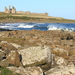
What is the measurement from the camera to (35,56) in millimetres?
12844

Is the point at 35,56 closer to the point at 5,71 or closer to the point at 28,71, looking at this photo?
the point at 28,71

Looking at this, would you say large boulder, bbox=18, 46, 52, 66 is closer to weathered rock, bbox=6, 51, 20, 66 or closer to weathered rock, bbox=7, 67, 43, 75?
weathered rock, bbox=6, 51, 20, 66

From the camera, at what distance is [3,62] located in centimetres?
1115

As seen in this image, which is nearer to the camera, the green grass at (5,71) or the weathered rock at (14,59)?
the green grass at (5,71)

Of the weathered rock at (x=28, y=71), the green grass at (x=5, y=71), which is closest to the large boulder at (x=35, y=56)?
the weathered rock at (x=28, y=71)

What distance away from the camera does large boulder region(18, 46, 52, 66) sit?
1241cm

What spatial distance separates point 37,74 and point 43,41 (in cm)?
1021

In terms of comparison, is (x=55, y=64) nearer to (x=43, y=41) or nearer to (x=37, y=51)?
(x=37, y=51)

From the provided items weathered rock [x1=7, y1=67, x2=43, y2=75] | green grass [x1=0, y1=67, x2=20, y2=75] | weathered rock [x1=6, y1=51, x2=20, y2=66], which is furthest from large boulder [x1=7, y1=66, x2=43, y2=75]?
weathered rock [x1=6, y1=51, x2=20, y2=66]

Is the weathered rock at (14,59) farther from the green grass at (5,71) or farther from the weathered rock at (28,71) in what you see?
the green grass at (5,71)

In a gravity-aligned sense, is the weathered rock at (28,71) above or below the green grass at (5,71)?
below

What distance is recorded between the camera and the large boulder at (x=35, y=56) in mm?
12408

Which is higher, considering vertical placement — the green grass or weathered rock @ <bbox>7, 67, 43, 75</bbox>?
the green grass

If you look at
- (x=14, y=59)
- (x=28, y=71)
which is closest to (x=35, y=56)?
(x=14, y=59)
